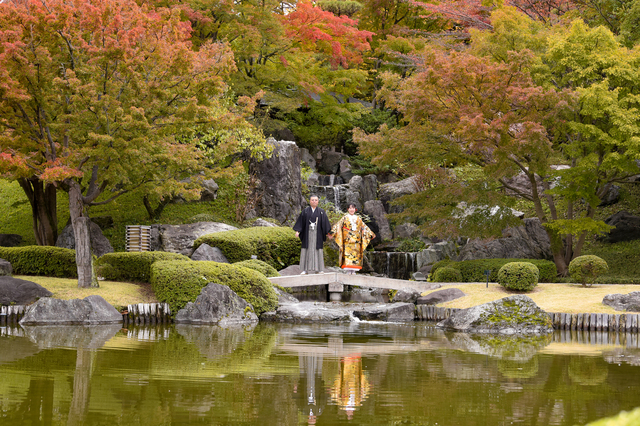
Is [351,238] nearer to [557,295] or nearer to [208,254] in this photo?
[208,254]

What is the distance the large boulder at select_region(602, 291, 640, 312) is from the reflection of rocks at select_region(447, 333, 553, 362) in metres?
2.56

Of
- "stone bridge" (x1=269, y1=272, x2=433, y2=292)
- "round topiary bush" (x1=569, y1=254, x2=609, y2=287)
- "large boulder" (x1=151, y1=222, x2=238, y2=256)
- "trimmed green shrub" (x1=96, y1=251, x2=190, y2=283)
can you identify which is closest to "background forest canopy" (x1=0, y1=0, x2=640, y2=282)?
"round topiary bush" (x1=569, y1=254, x2=609, y2=287)

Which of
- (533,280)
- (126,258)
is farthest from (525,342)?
(126,258)

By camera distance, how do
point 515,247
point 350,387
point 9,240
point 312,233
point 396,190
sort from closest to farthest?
point 350,387 < point 312,233 < point 515,247 < point 9,240 < point 396,190

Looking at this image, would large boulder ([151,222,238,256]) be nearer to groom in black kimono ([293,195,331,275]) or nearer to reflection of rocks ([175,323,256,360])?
groom in black kimono ([293,195,331,275])

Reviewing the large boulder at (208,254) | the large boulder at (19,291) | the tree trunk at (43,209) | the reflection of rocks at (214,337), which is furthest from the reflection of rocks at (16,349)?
the tree trunk at (43,209)

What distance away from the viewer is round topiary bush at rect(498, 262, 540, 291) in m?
14.5

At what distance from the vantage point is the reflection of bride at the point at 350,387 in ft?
16.3

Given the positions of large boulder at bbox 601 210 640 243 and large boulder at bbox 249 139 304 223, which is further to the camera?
large boulder at bbox 249 139 304 223

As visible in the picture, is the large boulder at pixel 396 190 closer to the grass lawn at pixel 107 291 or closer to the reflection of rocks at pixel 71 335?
the grass lawn at pixel 107 291

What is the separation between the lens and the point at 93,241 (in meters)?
19.8

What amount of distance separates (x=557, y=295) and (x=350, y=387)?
1017 centimetres

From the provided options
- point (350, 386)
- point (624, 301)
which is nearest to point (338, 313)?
point (624, 301)

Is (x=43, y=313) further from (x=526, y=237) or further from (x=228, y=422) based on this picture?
(x=526, y=237)
